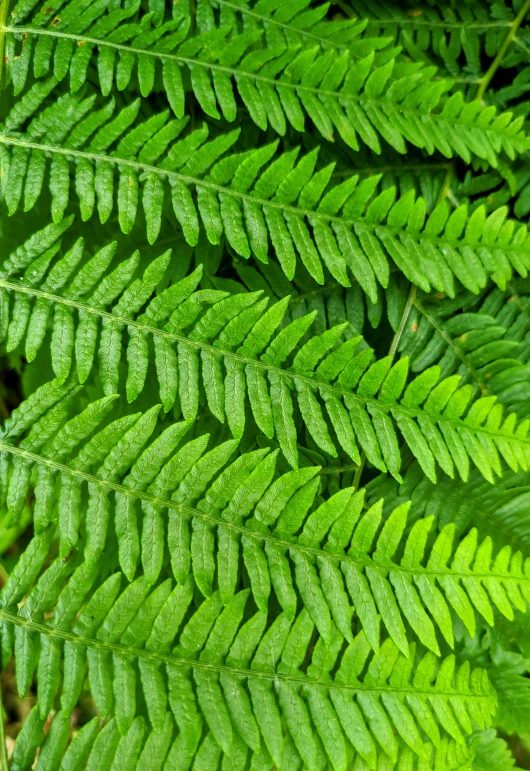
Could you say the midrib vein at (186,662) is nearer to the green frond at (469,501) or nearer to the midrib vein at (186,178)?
→ the green frond at (469,501)

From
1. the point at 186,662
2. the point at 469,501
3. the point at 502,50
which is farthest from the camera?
the point at 502,50

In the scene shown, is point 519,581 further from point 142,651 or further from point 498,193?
point 498,193

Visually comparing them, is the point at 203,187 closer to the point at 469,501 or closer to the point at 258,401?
the point at 258,401

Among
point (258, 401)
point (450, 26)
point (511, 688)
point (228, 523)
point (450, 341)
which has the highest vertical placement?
point (450, 26)

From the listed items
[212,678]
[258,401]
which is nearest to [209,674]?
[212,678]

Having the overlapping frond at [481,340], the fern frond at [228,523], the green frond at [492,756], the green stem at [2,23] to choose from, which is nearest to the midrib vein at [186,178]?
the green stem at [2,23]

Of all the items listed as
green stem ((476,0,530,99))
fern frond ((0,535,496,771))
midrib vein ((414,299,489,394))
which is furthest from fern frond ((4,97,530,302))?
fern frond ((0,535,496,771))

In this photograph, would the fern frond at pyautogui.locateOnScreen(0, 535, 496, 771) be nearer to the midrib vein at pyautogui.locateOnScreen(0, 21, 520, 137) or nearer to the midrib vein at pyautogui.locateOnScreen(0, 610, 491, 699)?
the midrib vein at pyautogui.locateOnScreen(0, 610, 491, 699)

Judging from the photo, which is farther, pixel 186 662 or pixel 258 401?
pixel 258 401
